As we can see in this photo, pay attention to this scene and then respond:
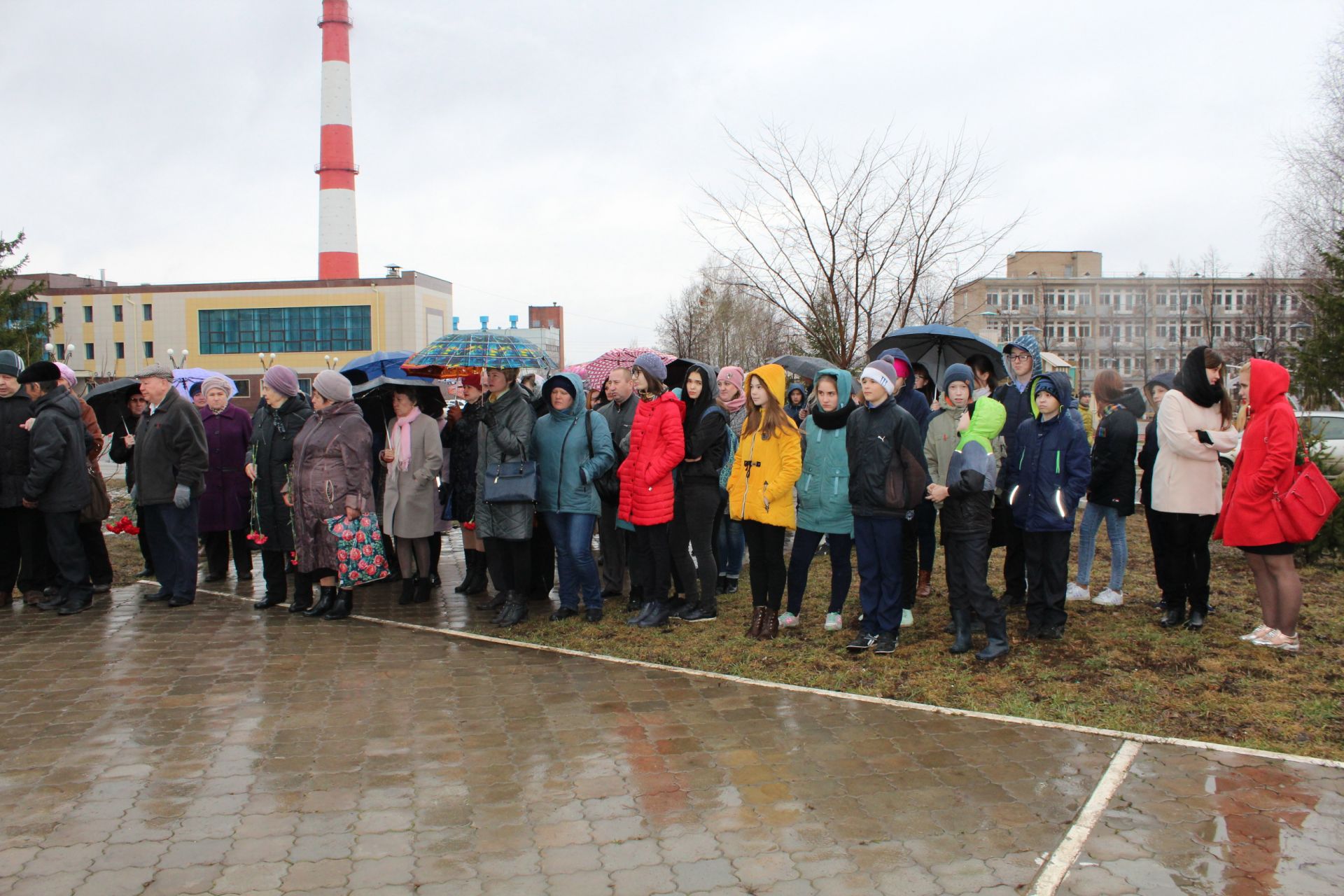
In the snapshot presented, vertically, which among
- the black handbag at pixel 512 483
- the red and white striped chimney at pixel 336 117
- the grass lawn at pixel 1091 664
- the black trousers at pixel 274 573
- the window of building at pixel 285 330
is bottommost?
the grass lawn at pixel 1091 664

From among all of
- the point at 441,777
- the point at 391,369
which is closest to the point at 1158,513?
the point at 441,777

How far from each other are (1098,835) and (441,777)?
2.77 meters

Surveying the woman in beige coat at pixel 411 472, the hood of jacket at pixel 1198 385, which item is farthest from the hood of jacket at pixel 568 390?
the hood of jacket at pixel 1198 385

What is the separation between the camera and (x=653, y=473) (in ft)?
22.6

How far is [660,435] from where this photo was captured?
22.8 ft

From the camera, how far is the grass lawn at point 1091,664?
16.2 feet

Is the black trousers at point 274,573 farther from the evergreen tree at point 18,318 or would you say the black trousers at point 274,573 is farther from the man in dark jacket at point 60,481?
the evergreen tree at point 18,318

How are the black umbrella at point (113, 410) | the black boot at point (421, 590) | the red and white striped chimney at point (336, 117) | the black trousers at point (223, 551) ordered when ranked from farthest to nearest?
the red and white striped chimney at point (336, 117)
the black umbrella at point (113, 410)
the black trousers at point (223, 551)
the black boot at point (421, 590)

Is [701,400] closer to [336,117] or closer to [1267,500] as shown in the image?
[1267,500]

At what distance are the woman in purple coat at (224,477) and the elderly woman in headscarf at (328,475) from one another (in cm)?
159

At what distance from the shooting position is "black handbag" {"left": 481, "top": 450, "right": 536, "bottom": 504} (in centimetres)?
711

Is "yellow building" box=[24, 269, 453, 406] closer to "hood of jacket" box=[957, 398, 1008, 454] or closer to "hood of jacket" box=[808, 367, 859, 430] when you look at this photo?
"hood of jacket" box=[808, 367, 859, 430]

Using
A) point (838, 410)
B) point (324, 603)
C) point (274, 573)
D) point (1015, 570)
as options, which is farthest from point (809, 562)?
Answer: point (274, 573)

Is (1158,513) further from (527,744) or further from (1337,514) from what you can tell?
(527,744)
